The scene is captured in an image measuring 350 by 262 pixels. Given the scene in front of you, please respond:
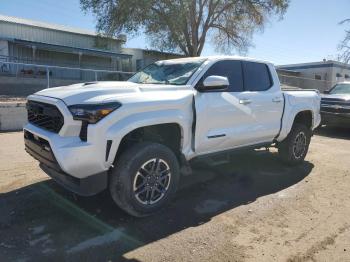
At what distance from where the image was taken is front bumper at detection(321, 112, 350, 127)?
1081 centimetres

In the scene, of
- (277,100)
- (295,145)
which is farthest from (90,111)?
(295,145)

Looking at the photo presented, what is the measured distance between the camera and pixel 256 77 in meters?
5.70

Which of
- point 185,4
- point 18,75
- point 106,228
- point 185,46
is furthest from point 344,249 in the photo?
point 185,46

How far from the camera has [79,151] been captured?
3.52 m

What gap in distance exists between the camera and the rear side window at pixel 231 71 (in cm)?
501

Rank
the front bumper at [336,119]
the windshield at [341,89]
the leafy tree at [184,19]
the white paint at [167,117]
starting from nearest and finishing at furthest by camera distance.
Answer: the white paint at [167,117] → the front bumper at [336,119] → the windshield at [341,89] → the leafy tree at [184,19]

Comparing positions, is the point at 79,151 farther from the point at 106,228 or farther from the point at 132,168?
the point at 106,228

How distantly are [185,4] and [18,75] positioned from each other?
47.3 feet

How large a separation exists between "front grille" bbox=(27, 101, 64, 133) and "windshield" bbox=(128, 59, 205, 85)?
1585mm

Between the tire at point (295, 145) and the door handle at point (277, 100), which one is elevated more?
the door handle at point (277, 100)

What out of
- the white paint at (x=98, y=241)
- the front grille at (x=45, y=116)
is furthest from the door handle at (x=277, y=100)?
the front grille at (x=45, y=116)

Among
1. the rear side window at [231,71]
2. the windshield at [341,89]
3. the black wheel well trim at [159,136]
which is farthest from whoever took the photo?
the windshield at [341,89]

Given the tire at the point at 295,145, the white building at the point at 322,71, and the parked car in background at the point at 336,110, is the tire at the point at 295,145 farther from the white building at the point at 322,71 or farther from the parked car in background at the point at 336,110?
the white building at the point at 322,71

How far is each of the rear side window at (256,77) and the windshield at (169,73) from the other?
900 millimetres
